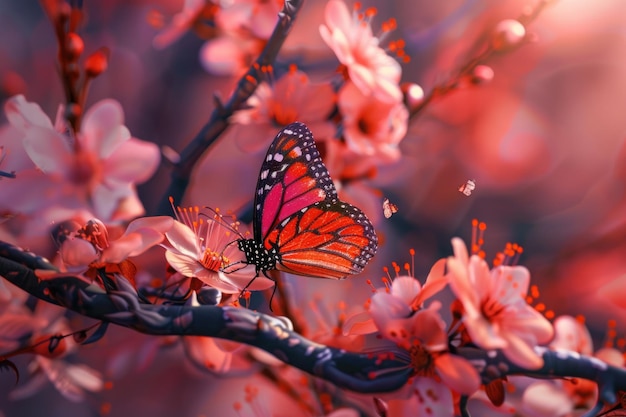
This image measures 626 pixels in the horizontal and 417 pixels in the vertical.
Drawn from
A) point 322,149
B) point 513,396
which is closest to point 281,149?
point 322,149

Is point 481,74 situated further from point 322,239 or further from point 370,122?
point 322,239

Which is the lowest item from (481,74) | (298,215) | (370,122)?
(298,215)

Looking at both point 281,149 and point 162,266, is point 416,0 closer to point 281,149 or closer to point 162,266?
point 281,149

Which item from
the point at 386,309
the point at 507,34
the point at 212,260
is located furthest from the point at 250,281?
the point at 507,34

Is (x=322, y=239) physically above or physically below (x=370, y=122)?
below

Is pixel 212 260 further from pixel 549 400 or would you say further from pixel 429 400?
pixel 549 400

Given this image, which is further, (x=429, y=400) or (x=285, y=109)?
(x=285, y=109)

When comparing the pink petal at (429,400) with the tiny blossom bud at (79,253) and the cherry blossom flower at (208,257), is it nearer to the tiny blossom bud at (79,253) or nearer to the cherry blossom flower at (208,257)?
the cherry blossom flower at (208,257)
